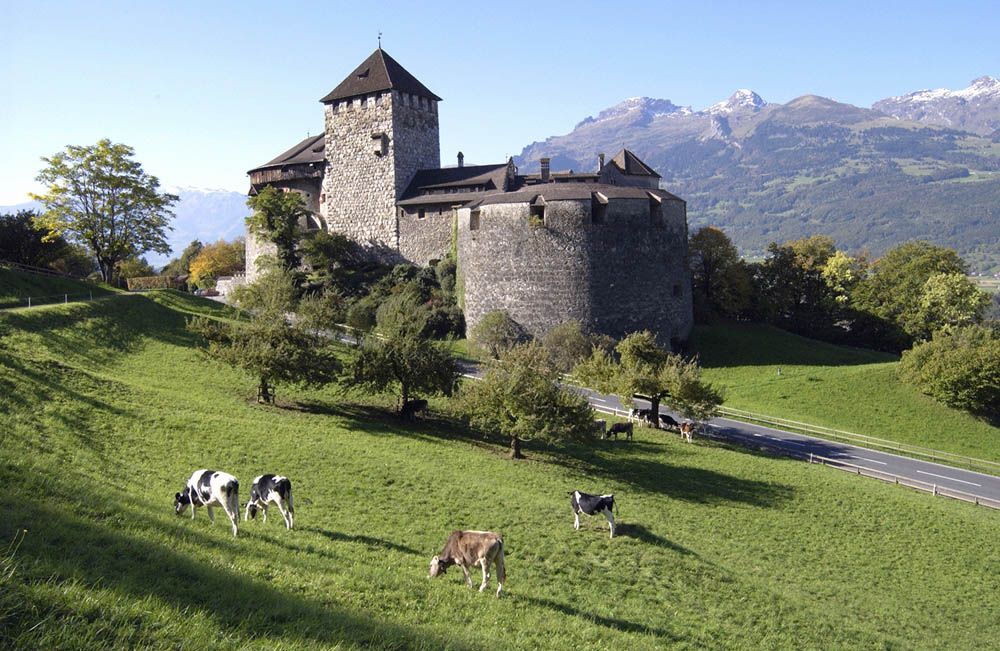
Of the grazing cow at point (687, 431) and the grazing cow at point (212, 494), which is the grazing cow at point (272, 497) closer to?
the grazing cow at point (212, 494)

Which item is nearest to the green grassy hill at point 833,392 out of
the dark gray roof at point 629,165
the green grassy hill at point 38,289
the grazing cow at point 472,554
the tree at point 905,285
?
the tree at point 905,285

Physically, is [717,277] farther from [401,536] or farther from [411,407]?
[401,536]

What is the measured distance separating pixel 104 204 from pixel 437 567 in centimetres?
4425

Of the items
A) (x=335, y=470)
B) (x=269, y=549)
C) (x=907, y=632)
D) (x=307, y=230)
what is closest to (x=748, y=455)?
(x=907, y=632)

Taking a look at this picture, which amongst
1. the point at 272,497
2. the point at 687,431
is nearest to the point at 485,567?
the point at 272,497

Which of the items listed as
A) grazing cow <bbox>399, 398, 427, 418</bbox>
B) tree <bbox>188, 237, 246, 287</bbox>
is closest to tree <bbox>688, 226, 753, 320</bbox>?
grazing cow <bbox>399, 398, 427, 418</bbox>

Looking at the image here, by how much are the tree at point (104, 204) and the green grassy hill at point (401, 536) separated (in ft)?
55.9

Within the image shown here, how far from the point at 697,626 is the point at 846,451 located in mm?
25712

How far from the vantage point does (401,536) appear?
15312 millimetres

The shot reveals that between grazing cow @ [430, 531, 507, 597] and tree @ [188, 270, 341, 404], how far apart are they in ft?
53.7

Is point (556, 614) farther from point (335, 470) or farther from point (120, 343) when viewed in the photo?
point (120, 343)

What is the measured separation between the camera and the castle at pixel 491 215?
50.5 meters

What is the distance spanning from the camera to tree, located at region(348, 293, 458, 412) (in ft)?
95.2

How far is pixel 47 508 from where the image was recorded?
1082cm
